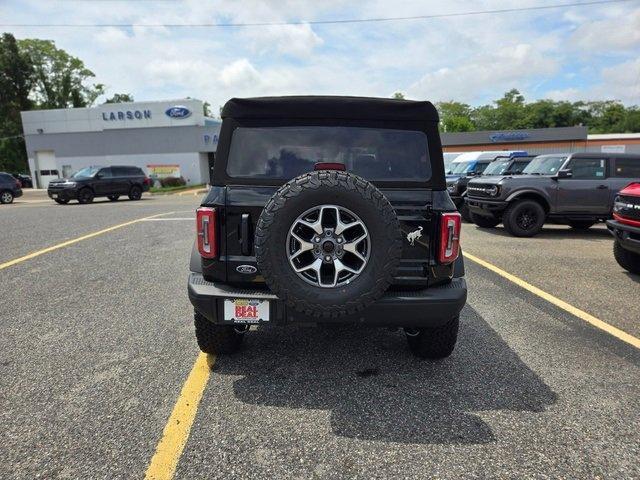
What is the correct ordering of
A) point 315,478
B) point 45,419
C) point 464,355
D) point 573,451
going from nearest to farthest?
point 315,478 < point 573,451 < point 45,419 < point 464,355

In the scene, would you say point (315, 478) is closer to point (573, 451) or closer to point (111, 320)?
point (573, 451)

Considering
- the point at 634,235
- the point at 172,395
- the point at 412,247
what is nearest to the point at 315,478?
the point at 172,395

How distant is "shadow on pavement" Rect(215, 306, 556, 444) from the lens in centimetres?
266

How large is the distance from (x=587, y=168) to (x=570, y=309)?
240 inches

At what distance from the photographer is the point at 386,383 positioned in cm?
314

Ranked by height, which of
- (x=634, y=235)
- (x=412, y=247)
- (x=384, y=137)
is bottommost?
(x=634, y=235)

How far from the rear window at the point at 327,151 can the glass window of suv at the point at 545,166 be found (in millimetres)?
7914

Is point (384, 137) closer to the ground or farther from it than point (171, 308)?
farther from it

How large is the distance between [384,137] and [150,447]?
8.00ft

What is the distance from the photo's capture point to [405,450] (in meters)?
2.42

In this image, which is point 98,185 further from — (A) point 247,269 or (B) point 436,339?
(B) point 436,339

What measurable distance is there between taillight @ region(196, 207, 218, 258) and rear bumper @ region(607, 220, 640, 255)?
5.17 metres

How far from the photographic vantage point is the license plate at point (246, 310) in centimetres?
287

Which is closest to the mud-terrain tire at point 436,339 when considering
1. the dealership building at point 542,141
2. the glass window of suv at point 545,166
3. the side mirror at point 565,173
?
the side mirror at point 565,173
